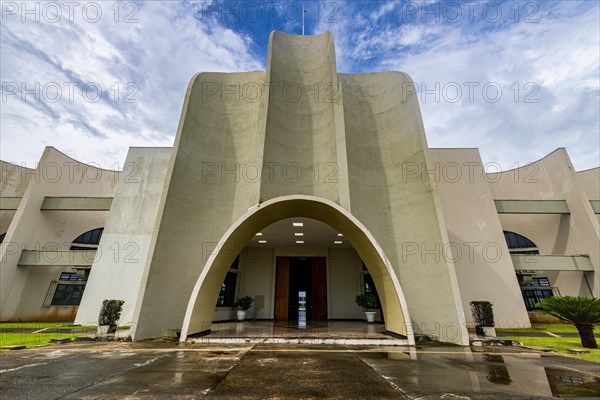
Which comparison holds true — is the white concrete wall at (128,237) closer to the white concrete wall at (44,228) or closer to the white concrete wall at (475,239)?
the white concrete wall at (44,228)

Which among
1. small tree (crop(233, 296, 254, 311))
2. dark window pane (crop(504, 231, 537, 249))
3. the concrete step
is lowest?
the concrete step

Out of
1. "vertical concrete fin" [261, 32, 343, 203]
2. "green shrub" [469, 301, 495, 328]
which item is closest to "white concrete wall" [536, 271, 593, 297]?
"green shrub" [469, 301, 495, 328]

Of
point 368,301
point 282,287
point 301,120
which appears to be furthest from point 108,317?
point 368,301

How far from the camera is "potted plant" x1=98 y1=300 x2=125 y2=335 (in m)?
11.0

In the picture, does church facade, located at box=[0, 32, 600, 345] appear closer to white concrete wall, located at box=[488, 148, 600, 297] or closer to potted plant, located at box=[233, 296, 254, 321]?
white concrete wall, located at box=[488, 148, 600, 297]

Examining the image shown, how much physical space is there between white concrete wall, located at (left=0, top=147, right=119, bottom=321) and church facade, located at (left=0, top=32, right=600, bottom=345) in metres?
0.09

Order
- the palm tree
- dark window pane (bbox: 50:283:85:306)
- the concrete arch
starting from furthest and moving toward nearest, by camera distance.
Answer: dark window pane (bbox: 50:283:85:306) < the concrete arch < the palm tree

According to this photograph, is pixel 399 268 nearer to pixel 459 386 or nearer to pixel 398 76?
pixel 459 386

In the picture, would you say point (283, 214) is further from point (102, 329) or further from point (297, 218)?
point (102, 329)

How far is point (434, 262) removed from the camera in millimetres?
11516

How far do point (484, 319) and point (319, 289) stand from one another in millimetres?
10532

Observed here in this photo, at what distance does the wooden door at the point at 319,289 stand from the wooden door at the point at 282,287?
1901mm

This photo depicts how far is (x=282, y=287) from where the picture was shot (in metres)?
20.1

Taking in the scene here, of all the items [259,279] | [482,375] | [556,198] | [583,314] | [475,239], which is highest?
[556,198]
